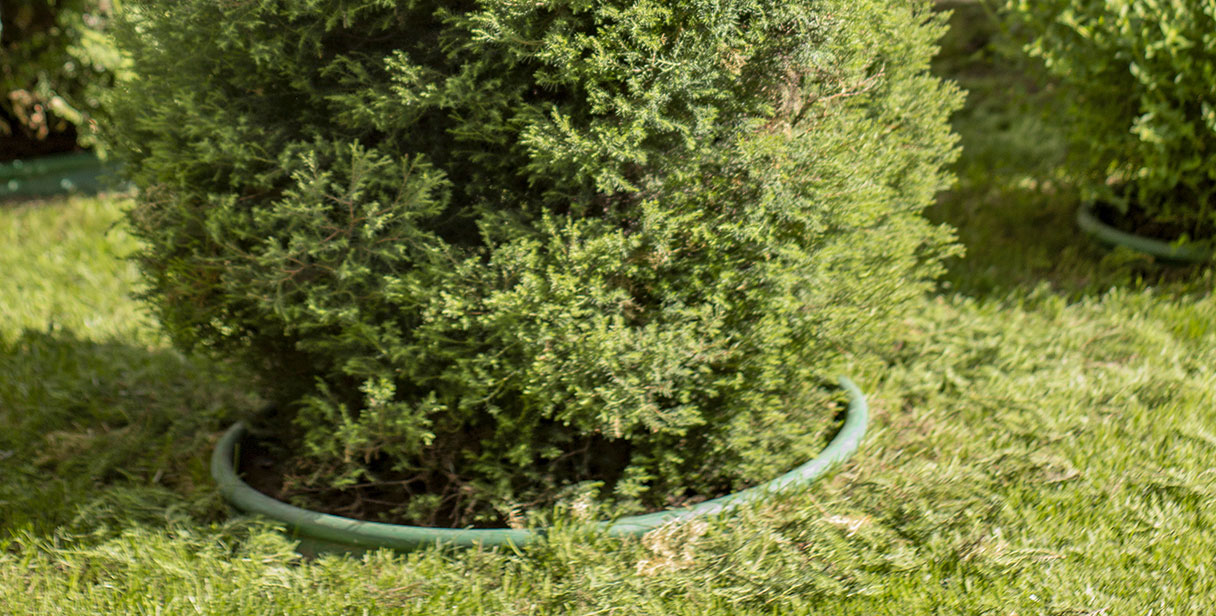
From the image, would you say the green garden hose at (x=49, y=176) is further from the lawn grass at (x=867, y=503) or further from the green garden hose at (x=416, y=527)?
the green garden hose at (x=416, y=527)

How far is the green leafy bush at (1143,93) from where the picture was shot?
3.54 meters

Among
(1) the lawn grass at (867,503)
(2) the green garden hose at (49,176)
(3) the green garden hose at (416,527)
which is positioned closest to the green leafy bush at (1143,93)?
(1) the lawn grass at (867,503)

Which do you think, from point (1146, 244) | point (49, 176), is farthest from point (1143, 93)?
point (49, 176)

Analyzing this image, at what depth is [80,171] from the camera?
6.94 m

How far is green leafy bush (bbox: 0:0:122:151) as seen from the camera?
6477 mm

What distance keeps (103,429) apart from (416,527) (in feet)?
5.24

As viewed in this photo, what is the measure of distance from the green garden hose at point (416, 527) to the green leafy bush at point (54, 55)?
A: 16.3 ft

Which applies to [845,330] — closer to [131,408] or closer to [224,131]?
[224,131]

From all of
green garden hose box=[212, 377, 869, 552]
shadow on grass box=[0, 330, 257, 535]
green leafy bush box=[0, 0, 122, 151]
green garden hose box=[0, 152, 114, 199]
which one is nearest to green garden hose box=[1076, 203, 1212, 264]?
green garden hose box=[212, 377, 869, 552]

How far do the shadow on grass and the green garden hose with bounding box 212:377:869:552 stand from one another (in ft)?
0.74

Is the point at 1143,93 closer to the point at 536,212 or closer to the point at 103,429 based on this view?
the point at 536,212

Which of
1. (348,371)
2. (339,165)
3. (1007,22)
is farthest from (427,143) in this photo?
(1007,22)

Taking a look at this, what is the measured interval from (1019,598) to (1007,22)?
306cm

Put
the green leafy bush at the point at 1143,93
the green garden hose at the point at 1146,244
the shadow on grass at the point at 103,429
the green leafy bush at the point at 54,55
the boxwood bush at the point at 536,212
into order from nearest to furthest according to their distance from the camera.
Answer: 1. the boxwood bush at the point at 536,212
2. the shadow on grass at the point at 103,429
3. the green leafy bush at the point at 1143,93
4. the green garden hose at the point at 1146,244
5. the green leafy bush at the point at 54,55
